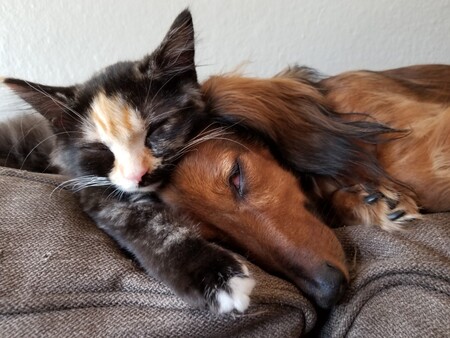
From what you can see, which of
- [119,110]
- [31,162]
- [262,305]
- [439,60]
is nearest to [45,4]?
[31,162]

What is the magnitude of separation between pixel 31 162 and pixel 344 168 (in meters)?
1.00

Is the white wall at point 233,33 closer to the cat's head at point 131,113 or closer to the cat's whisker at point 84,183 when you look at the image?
the cat's head at point 131,113

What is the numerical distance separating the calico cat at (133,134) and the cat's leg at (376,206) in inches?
16.5

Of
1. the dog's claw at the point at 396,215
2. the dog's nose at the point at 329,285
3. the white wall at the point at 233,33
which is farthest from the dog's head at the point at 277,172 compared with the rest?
the white wall at the point at 233,33

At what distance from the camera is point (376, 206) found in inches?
44.4

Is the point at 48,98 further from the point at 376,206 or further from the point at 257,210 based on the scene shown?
the point at 376,206

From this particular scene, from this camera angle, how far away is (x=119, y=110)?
106cm

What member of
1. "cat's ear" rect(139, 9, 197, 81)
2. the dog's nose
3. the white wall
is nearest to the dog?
the dog's nose

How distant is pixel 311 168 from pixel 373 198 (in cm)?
17

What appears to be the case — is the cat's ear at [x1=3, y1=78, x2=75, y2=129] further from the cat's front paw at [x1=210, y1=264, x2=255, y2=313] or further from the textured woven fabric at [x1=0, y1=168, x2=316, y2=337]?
the cat's front paw at [x1=210, y1=264, x2=255, y2=313]

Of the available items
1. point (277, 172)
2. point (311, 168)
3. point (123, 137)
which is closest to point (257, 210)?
point (277, 172)

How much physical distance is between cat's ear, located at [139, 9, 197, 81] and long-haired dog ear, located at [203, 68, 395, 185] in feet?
0.39

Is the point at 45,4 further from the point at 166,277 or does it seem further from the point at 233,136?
the point at 166,277

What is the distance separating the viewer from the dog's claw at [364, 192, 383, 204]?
113cm
